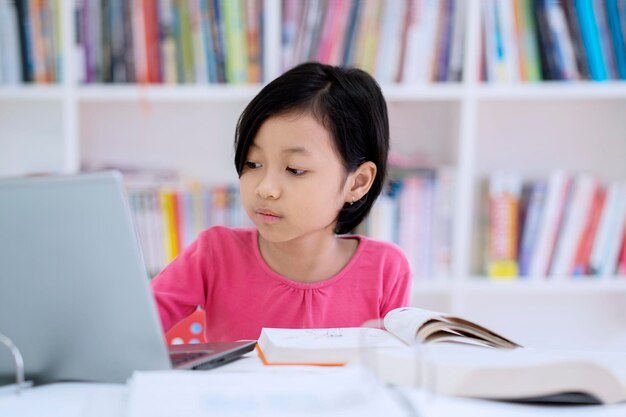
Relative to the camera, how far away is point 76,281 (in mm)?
826

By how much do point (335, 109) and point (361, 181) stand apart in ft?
0.54

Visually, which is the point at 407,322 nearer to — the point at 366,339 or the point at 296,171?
the point at 366,339

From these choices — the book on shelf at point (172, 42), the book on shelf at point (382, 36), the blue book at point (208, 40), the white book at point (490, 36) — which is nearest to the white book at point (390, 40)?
the book on shelf at point (382, 36)

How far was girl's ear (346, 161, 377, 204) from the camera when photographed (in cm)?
144

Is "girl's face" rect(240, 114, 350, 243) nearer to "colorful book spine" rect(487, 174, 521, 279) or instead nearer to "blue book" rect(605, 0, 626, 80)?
"colorful book spine" rect(487, 174, 521, 279)

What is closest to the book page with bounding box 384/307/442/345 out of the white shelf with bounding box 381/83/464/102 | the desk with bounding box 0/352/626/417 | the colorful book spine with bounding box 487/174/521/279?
the desk with bounding box 0/352/626/417

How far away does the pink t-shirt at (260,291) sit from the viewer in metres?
1.41

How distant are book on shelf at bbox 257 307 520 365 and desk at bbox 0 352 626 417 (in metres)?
0.12

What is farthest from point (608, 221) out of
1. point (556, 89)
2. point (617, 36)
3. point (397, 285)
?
point (397, 285)

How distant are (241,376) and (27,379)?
0.26m

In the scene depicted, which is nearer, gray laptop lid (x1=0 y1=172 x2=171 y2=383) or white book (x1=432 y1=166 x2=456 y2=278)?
gray laptop lid (x1=0 y1=172 x2=171 y2=383)

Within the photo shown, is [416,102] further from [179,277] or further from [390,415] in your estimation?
[390,415]

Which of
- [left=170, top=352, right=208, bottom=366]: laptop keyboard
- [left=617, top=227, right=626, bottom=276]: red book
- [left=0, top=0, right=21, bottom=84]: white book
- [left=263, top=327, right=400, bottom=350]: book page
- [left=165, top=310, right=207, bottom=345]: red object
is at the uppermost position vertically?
[left=0, top=0, right=21, bottom=84]: white book

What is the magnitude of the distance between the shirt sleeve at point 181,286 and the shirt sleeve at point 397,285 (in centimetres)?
33
